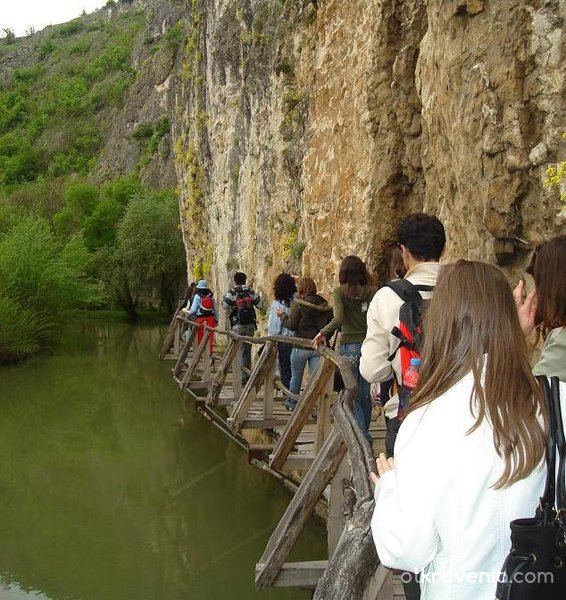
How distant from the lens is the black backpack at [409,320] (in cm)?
304

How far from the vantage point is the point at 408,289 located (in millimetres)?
3127

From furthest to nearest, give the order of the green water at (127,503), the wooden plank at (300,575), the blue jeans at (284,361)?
the blue jeans at (284,361) < the green water at (127,503) < the wooden plank at (300,575)

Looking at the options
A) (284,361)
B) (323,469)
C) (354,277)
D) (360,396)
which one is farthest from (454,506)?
(284,361)

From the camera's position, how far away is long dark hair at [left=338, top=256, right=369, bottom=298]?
534 centimetres

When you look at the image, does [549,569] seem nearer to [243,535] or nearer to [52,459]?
[243,535]

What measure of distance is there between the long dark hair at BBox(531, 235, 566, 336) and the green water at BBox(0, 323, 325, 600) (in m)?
5.80

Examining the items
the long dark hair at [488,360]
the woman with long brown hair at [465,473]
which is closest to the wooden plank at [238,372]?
the long dark hair at [488,360]

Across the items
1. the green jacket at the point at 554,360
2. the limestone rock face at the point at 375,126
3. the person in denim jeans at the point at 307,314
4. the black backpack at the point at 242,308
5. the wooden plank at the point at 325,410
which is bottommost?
the wooden plank at the point at 325,410

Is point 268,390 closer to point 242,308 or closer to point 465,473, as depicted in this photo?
point 242,308

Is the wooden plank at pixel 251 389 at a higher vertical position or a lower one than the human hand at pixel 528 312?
lower

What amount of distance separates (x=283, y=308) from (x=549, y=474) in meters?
6.59

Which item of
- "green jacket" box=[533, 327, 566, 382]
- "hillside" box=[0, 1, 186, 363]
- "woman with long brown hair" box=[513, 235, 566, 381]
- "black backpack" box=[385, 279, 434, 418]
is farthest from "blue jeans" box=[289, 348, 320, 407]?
"hillside" box=[0, 1, 186, 363]

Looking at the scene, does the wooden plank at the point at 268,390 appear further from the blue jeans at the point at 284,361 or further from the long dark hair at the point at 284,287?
the long dark hair at the point at 284,287

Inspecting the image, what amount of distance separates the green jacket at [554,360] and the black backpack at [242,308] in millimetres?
8533
